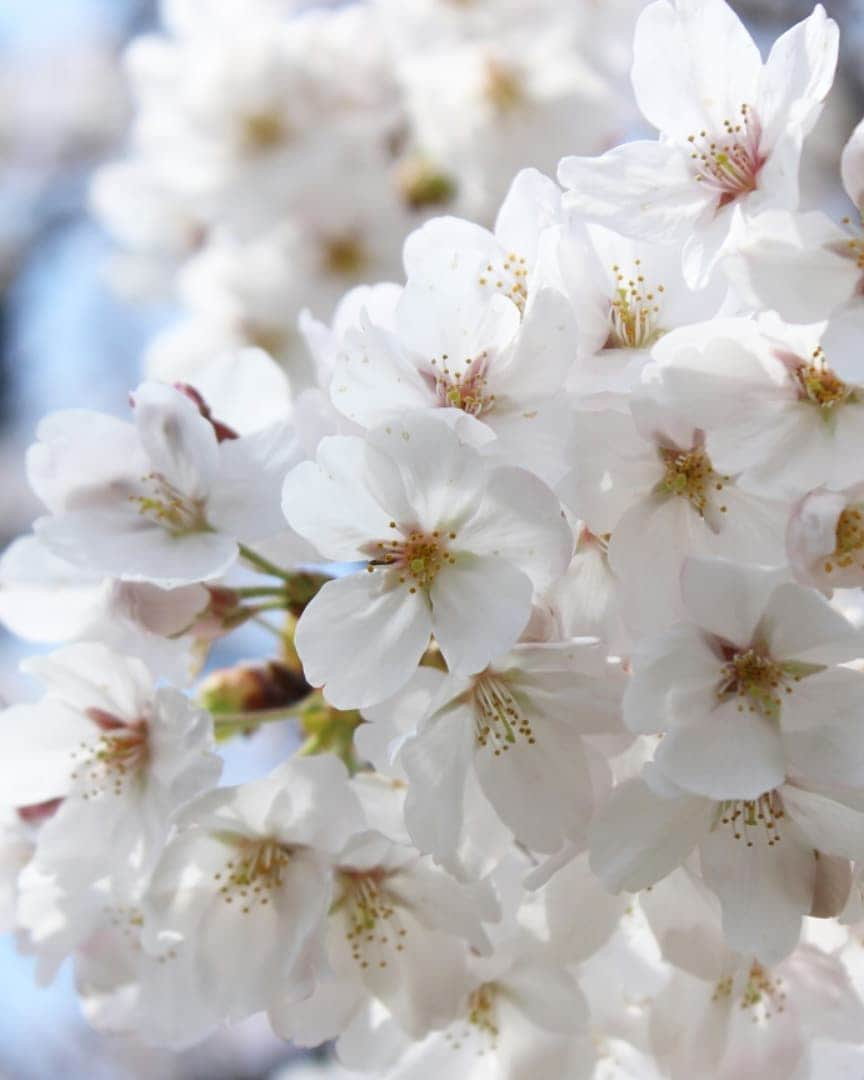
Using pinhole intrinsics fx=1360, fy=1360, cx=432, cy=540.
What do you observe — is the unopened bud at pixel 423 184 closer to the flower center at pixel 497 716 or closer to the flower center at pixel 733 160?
the flower center at pixel 733 160

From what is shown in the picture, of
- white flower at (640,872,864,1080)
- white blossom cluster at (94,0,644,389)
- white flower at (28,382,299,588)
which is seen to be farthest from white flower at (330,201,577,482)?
white blossom cluster at (94,0,644,389)

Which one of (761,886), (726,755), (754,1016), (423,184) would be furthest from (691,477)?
(423,184)

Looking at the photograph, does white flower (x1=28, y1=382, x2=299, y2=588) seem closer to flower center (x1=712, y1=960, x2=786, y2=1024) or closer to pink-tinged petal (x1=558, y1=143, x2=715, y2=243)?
pink-tinged petal (x1=558, y1=143, x2=715, y2=243)

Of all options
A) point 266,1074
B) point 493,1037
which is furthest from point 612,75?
point 266,1074

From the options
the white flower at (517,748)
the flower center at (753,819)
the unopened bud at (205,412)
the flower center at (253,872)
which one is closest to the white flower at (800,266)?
the white flower at (517,748)

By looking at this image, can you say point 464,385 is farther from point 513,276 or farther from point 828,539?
point 828,539
